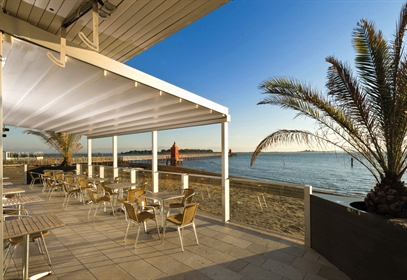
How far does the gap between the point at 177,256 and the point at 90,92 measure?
3103 mm

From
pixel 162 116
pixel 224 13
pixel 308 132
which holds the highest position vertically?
pixel 224 13

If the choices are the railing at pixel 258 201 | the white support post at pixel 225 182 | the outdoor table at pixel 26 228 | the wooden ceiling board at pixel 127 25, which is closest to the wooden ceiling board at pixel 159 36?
the wooden ceiling board at pixel 127 25

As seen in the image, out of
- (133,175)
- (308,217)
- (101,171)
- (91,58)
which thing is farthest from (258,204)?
(101,171)

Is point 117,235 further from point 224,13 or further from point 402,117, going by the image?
point 224,13

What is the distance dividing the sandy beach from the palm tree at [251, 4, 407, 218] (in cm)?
128

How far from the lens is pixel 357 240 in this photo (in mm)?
2471

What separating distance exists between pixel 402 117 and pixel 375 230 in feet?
4.52

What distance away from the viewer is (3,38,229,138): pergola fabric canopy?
252 cm

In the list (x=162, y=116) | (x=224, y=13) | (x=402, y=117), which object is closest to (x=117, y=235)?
(x=162, y=116)

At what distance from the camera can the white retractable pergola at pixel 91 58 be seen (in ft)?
6.65

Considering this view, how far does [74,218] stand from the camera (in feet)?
16.6

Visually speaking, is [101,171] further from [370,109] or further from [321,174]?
[321,174]

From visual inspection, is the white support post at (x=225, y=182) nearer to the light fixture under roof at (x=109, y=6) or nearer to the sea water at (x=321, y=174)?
the light fixture under roof at (x=109, y=6)

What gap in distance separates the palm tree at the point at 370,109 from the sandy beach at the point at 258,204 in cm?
128
